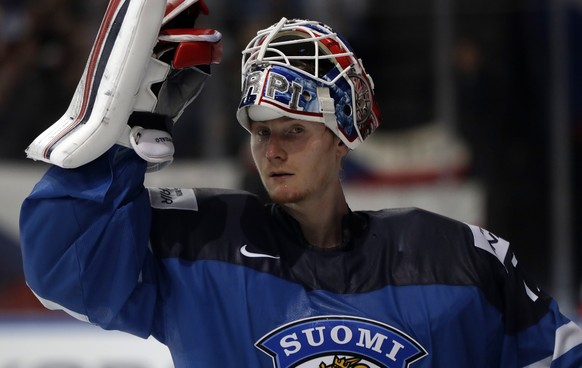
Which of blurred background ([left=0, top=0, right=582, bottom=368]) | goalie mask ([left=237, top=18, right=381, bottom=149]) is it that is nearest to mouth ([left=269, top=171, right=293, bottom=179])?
goalie mask ([left=237, top=18, right=381, bottom=149])

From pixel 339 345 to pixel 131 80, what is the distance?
2.04 feet

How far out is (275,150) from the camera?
1962 millimetres

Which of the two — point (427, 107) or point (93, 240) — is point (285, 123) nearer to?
point (93, 240)

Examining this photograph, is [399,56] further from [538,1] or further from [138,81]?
[138,81]

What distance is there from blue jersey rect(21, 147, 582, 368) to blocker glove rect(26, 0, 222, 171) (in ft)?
0.15

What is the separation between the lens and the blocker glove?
1815 millimetres

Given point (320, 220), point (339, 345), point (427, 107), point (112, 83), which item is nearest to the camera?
point (112, 83)

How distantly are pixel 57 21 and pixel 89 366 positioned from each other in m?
2.33

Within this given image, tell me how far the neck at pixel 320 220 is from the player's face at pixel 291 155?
0.06 meters

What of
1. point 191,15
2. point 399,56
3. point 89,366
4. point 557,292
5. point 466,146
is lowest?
point 557,292

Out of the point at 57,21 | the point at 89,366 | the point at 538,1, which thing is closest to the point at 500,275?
the point at 89,366

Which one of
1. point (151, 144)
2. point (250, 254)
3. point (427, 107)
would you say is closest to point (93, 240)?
point (151, 144)

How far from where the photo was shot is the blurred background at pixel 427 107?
4.98 meters

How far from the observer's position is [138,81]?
6.03ft
